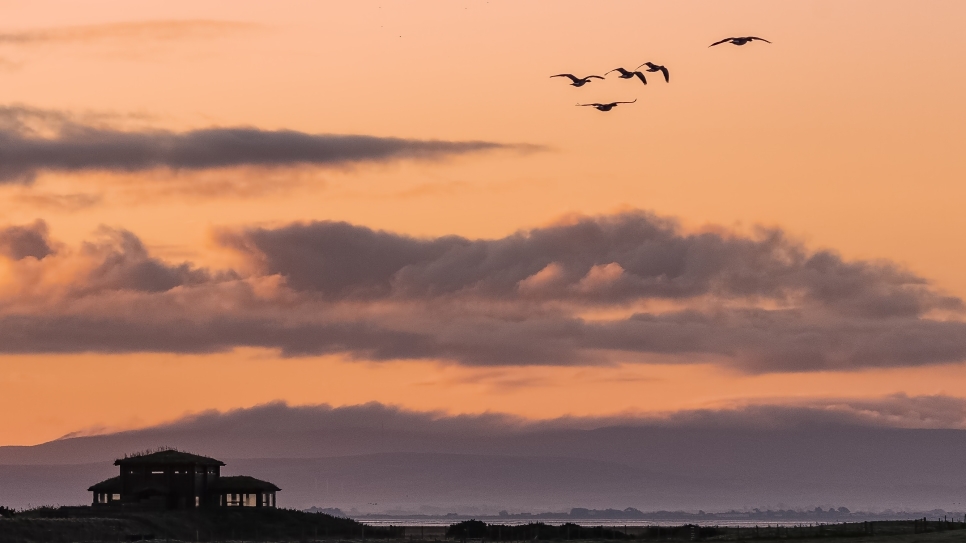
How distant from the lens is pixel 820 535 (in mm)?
143625

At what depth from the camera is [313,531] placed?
552 feet

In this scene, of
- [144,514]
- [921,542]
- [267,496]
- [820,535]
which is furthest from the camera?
[267,496]

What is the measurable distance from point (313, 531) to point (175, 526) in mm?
16825

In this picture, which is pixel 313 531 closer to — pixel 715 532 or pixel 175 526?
pixel 175 526

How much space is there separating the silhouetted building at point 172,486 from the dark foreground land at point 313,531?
4.99 metres

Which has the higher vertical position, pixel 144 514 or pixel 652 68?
pixel 652 68

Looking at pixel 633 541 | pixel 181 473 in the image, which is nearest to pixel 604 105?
pixel 633 541

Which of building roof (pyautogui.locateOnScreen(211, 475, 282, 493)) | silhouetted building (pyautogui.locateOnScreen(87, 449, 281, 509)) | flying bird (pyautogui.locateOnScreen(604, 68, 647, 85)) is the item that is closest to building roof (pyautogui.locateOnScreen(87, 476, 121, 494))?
silhouetted building (pyautogui.locateOnScreen(87, 449, 281, 509))

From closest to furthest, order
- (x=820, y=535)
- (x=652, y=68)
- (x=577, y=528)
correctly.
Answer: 1. (x=652, y=68)
2. (x=820, y=535)
3. (x=577, y=528)

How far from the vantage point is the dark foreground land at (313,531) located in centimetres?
13750

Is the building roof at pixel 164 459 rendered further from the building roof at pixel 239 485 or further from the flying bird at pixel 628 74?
the flying bird at pixel 628 74

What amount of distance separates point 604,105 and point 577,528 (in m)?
82.5

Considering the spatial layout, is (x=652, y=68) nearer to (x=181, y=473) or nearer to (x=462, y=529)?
(x=462, y=529)

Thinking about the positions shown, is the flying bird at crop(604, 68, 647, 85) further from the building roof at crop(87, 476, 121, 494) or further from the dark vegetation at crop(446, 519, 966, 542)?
the building roof at crop(87, 476, 121, 494)
